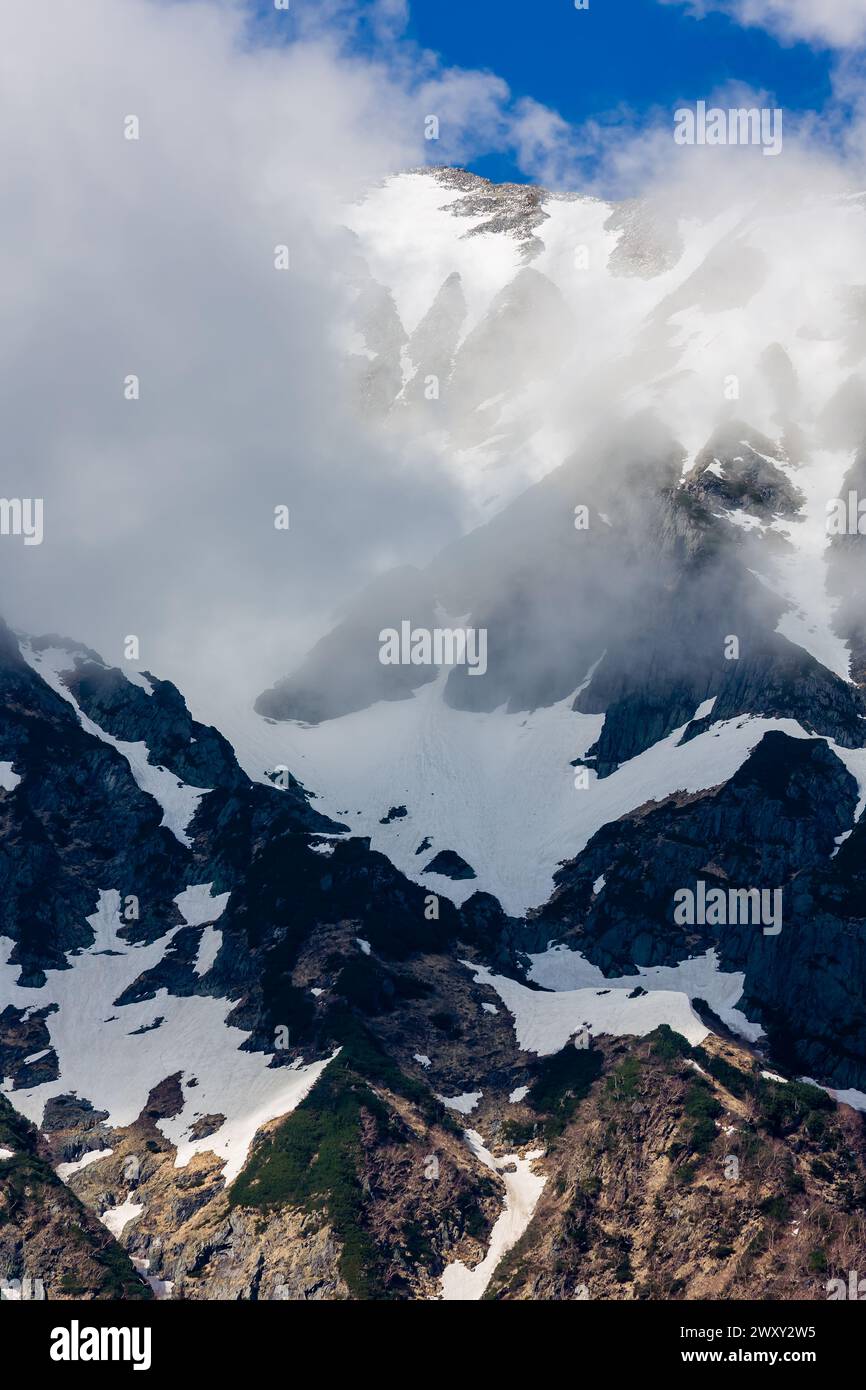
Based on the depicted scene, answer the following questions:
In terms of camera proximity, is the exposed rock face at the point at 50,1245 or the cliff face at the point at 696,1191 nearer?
the cliff face at the point at 696,1191

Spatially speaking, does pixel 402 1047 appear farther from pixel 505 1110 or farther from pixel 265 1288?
pixel 265 1288

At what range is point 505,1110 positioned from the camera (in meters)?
163

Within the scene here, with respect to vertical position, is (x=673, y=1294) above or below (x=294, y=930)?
below

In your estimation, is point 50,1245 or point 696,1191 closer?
point 696,1191

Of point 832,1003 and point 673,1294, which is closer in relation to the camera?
point 673,1294

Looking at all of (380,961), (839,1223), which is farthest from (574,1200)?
(380,961)

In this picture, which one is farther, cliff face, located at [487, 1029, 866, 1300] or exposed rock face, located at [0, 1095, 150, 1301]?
exposed rock face, located at [0, 1095, 150, 1301]

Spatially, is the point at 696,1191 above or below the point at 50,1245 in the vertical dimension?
above

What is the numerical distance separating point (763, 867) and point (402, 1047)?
52182mm

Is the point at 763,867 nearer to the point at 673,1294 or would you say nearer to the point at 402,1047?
the point at 402,1047
